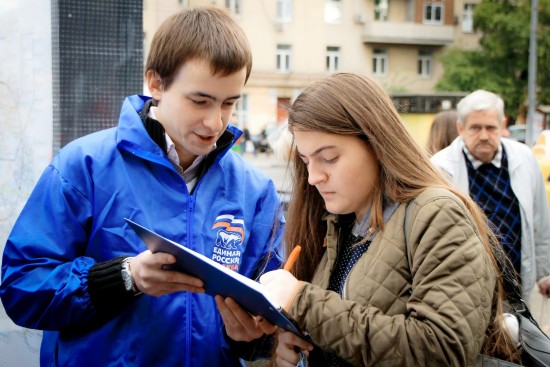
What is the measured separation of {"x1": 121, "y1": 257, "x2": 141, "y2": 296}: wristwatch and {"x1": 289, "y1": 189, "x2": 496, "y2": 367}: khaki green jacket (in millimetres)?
451

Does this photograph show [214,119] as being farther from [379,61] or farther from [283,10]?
[379,61]

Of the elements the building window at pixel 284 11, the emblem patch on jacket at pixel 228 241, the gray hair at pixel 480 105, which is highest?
the building window at pixel 284 11

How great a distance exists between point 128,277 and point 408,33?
3639 centimetres

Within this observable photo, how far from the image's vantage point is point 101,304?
71.6 inches

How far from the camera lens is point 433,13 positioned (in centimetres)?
3741

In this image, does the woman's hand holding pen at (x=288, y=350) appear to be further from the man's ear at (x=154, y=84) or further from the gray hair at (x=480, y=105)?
the gray hair at (x=480, y=105)

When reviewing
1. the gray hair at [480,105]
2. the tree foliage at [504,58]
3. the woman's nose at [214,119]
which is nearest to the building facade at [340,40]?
the tree foliage at [504,58]

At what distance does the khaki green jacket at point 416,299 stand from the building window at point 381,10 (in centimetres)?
3597

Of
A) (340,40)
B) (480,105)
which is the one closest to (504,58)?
(340,40)

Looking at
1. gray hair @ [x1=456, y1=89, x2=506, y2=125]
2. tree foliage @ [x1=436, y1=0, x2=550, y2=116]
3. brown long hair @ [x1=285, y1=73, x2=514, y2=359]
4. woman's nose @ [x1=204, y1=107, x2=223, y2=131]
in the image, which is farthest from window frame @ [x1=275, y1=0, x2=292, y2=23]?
brown long hair @ [x1=285, y1=73, x2=514, y2=359]

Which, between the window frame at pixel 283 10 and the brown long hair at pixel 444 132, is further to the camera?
the window frame at pixel 283 10

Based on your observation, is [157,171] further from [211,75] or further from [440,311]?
[440,311]

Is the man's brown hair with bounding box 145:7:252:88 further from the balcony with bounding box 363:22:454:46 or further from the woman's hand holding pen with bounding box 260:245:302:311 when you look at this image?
the balcony with bounding box 363:22:454:46

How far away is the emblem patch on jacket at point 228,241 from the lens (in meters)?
1.99
